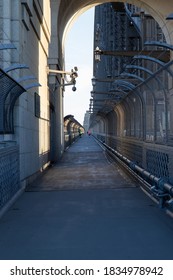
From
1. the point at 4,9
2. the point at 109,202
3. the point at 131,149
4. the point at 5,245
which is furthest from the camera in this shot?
the point at 131,149

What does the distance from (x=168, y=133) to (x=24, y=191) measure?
12.3ft

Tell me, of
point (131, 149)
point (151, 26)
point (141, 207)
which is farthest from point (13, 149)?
point (151, 26)

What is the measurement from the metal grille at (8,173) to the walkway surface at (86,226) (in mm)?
275

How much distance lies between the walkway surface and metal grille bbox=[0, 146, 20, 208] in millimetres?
275

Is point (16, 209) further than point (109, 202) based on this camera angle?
No

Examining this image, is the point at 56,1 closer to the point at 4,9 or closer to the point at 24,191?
the point at 4,9

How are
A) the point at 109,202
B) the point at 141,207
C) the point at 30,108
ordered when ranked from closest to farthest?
the point at 141,207 < the point at 109,202 < the point at 30,108

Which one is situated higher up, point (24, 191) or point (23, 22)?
point (23, 22)

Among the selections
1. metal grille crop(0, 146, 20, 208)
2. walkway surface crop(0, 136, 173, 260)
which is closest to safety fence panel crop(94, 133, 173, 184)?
walkway surface crop(0, 136, 173, 260)

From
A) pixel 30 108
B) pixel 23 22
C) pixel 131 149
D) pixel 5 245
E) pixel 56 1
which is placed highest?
pixel 56 1

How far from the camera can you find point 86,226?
5617 millimetres

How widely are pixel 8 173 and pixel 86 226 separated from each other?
231cm

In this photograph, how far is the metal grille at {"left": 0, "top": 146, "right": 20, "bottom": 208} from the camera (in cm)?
670

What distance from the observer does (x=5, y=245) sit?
4773 millimetres
